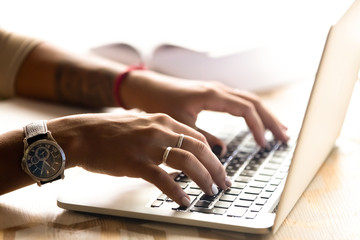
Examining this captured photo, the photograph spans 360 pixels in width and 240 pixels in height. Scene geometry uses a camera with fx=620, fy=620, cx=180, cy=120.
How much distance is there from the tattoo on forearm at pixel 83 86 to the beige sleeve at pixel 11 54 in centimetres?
10

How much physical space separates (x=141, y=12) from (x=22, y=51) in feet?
2.11

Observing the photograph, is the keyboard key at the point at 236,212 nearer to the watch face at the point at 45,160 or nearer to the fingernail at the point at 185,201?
the fingernail at the point at 185,201

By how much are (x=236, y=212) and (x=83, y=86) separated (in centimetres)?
68

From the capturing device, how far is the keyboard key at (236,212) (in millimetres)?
929

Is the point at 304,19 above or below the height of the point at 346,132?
above

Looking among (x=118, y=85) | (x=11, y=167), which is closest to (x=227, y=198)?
(x=11, y=167)

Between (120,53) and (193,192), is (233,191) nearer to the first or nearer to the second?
(193,192)

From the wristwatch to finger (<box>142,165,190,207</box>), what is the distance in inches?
6.0

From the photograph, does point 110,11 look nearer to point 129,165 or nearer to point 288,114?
point 288,114

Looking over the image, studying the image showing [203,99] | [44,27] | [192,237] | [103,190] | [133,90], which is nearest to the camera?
[192,237]

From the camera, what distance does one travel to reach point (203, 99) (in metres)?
1.32

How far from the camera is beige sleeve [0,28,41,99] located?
1533 mm

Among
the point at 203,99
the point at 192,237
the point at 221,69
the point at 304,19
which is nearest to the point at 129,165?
the point at 192,237

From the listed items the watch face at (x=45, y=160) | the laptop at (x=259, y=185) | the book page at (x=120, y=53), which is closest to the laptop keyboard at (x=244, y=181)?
the laptop at (x=259, y=185)
